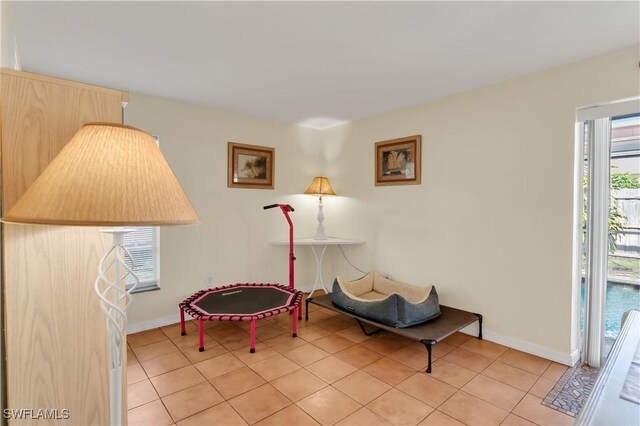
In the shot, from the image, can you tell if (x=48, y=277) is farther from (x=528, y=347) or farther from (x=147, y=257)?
(x=528, y=347)

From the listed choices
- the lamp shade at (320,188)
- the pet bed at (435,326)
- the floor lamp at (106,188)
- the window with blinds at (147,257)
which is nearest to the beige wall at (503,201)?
the pet bed at (435,326)

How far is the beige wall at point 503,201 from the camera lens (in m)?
2.55

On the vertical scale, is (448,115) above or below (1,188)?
above

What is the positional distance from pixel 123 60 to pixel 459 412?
343cm

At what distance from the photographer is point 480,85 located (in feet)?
9.77

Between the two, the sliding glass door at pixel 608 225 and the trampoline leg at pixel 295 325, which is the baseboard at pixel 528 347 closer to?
the sliding glass door at pixel 608 225

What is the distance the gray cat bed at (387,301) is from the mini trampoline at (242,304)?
1.71 ft

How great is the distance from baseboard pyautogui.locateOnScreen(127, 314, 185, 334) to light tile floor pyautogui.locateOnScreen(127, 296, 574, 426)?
8cm

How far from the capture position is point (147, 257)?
11.1ft

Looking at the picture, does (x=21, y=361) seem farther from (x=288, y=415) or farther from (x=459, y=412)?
(x=459, y=412)

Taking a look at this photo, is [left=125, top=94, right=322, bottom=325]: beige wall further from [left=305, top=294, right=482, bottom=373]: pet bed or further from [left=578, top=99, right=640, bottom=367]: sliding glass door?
[left=578, top=99, right=640, bottom=367]: sliding glass door

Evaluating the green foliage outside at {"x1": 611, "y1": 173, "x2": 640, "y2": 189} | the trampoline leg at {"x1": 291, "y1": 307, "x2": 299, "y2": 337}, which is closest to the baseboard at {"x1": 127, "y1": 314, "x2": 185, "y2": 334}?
the trampoline leg at {"x1": 291, "y1": 307, "x2": 299, "y2": 337}

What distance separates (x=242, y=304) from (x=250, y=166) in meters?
1.71

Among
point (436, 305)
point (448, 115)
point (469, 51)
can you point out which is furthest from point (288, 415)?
point (448, 115)
